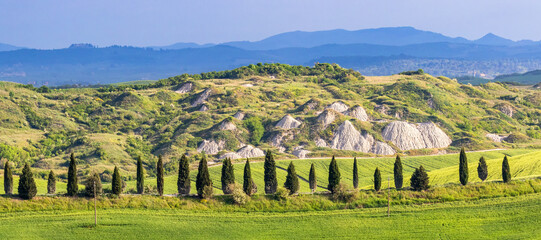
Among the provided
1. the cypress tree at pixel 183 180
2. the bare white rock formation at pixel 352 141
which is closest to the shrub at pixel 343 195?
the cypress tree at pixel 183 180

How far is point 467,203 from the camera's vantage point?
360 ft

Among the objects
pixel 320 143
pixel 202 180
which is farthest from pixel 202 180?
pixel 320 143

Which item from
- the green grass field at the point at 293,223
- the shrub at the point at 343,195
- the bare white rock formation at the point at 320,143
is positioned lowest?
the green grass field at the point at 293,223

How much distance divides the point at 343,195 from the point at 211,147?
88.4 m

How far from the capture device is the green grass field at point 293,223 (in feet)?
313

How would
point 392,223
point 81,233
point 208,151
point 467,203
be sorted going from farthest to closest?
point 208,151 → point 467,203 → point 392,223 → point 81,233

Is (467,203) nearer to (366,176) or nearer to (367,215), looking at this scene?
(367,215)

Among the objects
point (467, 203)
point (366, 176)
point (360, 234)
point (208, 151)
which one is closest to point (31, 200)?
point (360, 234)

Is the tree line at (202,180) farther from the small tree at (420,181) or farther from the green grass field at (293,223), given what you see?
the green grass field at (293,223)

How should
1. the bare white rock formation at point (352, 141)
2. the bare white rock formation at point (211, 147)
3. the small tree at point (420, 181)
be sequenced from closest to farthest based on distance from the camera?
1. the small tree at point (420, 181)
2. the bare white rock formation at point (211, 147)
3. the bare white rock formation at point (352, 141)

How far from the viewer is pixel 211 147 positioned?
195 metres

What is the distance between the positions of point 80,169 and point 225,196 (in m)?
71.2

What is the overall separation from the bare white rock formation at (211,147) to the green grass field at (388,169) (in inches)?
993

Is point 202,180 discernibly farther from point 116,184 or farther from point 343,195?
point 343,195
